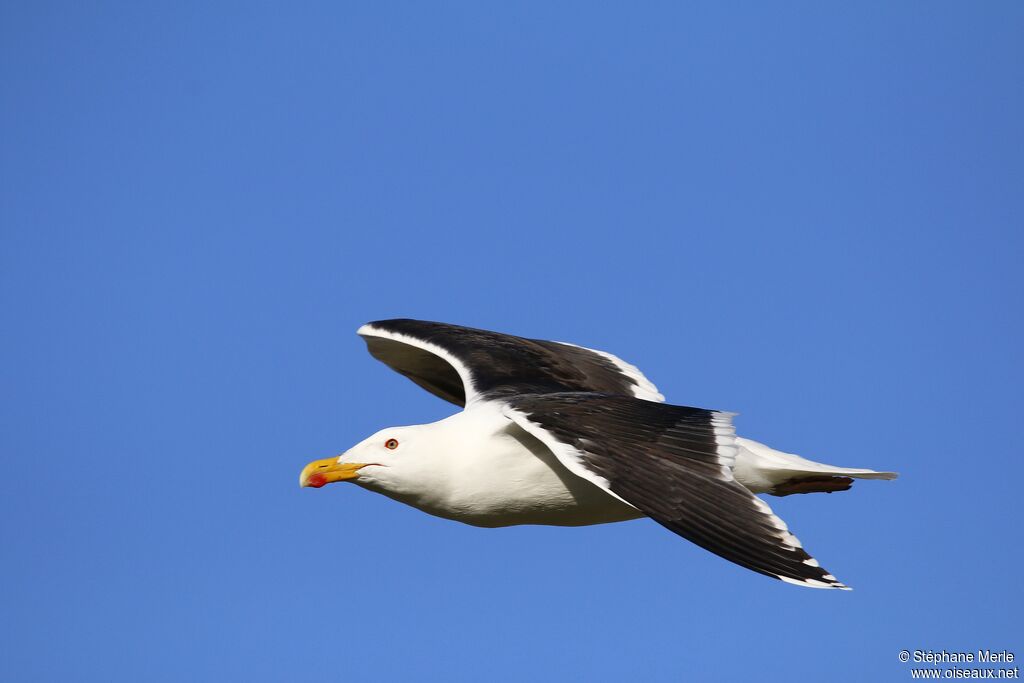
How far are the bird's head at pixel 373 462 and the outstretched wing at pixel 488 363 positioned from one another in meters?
1.24

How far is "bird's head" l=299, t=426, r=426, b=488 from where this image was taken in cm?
1002

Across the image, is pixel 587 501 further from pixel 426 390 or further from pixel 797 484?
pixel 426 390

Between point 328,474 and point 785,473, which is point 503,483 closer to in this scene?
point 328,474

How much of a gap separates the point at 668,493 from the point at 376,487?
268 centimetres

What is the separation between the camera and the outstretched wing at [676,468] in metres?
7.91

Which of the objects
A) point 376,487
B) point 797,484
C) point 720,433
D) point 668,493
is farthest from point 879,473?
point 376,487

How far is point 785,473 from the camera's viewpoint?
35.7ft

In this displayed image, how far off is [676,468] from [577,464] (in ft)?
2.29

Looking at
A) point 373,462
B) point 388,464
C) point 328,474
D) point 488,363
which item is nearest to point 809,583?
point 388,464

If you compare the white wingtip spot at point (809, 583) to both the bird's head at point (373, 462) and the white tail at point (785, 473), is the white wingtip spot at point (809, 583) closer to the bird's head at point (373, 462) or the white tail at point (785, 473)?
the white tail at point (785, 473)

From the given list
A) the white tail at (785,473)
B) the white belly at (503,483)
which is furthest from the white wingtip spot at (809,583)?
the white tail at (785,473)

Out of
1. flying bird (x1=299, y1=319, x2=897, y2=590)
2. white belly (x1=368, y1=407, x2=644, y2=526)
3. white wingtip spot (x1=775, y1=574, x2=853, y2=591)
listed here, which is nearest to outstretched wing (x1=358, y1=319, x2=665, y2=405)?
flying bird (x1=299, y1=319, x2=897, y2=590)

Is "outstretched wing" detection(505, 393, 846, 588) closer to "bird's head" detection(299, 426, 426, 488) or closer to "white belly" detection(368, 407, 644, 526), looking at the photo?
"white belly" detection(368, 407, 644, 526)

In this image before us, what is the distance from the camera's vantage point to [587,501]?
994 cm
